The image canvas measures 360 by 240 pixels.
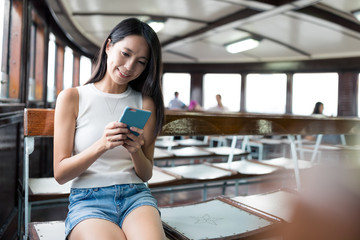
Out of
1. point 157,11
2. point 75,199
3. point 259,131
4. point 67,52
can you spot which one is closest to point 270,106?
point 157,11

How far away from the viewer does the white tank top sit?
45.0 inches

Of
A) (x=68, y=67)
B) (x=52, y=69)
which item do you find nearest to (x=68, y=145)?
(x=52, y=69)

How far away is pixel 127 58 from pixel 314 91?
8311mm

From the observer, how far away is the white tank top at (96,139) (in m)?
1.14

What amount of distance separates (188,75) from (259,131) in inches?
346

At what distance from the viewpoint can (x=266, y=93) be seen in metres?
9.31

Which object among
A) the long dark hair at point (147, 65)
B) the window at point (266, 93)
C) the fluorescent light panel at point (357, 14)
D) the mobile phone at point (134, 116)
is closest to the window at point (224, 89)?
the window at point (266, 93)

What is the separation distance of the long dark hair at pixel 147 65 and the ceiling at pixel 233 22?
2863 mm

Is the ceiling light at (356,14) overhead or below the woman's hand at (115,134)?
overhead

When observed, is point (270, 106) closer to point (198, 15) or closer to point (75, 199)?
point (198, 15)

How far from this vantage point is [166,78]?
10219 mm

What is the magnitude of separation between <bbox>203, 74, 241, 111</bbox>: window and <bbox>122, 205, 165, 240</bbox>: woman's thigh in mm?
8624

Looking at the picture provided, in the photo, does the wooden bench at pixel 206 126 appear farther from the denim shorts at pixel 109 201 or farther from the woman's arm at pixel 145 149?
the denim shorts at pixel 109 201

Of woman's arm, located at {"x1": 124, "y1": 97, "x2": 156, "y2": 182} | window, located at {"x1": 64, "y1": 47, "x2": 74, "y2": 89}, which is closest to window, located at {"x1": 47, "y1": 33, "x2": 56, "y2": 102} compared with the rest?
window, located at {"x1": 64, "y1": 47, "x2": 74, "y2": 89}
